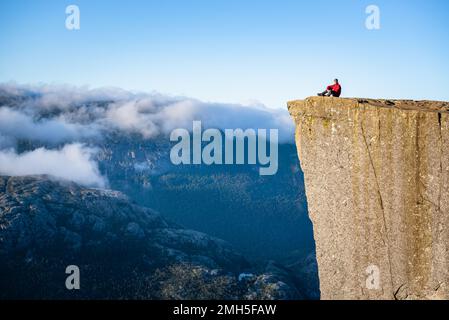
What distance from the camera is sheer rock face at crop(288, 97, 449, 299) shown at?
73.0 ft

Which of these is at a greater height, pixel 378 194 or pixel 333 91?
pixel 333 91

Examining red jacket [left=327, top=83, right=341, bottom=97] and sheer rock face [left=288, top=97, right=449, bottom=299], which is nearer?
sheer rock face [left=288, top=97, right=449, bottom=299]

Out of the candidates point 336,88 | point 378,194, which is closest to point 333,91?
point 336,88

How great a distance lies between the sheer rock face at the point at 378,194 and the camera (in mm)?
22266

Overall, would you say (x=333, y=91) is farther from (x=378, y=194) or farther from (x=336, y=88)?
(x=378, y=194)

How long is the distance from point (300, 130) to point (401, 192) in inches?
295

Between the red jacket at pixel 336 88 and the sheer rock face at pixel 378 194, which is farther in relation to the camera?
the red jacket at pixel 336 88

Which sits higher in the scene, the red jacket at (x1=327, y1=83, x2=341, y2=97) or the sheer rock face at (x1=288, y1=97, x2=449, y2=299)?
the red jacket at (x1=327, y1=83, x2=341, y2=97)

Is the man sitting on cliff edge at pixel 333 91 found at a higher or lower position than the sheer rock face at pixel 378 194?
higher

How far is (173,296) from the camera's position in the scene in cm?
19900

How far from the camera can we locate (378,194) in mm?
23625
